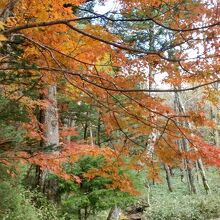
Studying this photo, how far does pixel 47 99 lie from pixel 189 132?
5447 mm

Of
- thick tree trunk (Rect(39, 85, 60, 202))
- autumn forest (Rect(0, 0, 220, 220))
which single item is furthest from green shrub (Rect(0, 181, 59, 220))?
thick tree trunk (Rect(39, 85, 60, 202))

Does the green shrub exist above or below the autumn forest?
below

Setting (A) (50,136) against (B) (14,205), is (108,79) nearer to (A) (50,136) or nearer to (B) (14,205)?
(B) (14,205)

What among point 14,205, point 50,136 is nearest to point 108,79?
point 14,205

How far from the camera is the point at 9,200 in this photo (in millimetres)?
6562

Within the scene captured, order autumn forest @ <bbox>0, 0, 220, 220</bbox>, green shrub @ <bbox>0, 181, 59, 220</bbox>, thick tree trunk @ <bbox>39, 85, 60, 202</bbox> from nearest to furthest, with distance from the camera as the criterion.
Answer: autumn forest @ <bbox>0, 0, 220, 220</bbox> < green shrub @ <bbox>0, 181, 59, 220</bbox> < thick tree trunk @ <bbox>39, 85, 60, 202</bbox>

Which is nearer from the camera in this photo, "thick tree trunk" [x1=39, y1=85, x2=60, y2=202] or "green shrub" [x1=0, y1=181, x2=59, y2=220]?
"green shrub" [x1=0, y1=181, x2=59, y2=220]

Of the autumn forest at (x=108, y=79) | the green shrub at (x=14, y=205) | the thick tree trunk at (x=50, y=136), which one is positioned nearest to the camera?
the autumn forest at (x=108, y=79)

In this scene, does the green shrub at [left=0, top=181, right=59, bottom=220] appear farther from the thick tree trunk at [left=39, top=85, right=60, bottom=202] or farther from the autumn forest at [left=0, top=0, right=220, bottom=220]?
the thick tree trunk at [left=39, top=85, right=60, bottom=202]

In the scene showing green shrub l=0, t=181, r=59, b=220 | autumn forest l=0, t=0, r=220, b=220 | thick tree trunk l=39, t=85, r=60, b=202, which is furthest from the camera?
thick tree trunk l=39, t=85, r=60, b=202

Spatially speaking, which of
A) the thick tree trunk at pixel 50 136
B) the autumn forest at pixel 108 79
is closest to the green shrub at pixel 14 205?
the autumn forest at pixel 108 79

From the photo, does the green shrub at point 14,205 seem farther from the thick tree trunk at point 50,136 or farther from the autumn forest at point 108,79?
the thick tree trunk at point 50,136

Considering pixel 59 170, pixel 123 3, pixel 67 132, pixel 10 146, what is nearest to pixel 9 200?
pixel 59 170

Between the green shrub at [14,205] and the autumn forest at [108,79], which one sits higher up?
the autumn forest at [108,79]
